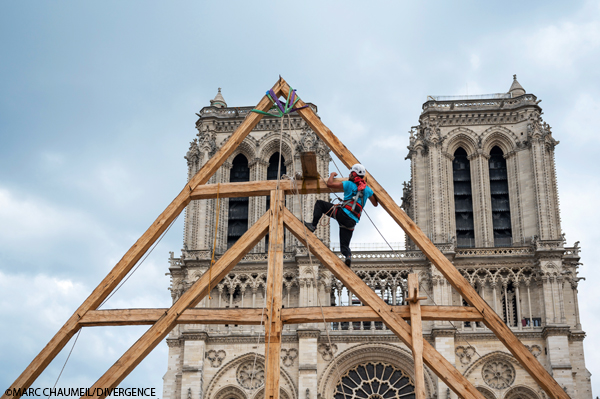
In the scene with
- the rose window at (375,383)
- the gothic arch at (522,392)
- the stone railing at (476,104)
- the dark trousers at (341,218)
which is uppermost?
the stone railing at (476,104)

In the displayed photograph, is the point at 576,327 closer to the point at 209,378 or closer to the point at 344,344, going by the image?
the point at 344,344

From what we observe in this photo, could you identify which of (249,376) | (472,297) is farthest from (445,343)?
(472,297)

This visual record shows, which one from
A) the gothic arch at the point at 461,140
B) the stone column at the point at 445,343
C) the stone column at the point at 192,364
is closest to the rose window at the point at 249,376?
the stone column at the point at 192,364

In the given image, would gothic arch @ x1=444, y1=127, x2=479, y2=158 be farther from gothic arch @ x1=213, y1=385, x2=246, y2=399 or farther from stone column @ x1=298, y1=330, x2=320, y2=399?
gothic arch @ x1=213, y1=385, x2=246, y2=399

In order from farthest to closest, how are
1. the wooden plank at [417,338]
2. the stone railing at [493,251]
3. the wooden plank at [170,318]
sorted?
the stone railing at [493,251] → the wooden plank at [170,318] → the wooden plank at [417,338]

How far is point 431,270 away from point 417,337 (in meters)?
25.0

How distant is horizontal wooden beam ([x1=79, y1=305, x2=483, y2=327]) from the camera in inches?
535

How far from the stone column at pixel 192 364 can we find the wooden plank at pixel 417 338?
2372 cm

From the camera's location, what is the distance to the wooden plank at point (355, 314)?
534 inches

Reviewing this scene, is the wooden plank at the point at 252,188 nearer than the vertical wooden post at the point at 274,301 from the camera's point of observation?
No

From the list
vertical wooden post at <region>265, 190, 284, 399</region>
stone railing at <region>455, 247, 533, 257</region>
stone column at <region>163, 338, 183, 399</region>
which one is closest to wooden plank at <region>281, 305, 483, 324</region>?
vertical wooden post at <region>265, 190, 284, 399</region>

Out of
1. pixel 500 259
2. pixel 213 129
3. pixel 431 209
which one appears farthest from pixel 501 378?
pixel 213 129

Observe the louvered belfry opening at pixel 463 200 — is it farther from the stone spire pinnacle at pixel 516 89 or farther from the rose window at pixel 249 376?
the rose window at pixel 249 376

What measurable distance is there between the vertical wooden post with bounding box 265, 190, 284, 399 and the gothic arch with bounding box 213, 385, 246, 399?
23.9 m
